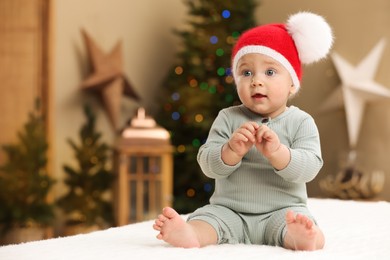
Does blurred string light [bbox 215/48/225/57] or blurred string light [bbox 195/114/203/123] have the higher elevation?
blurred string light [bbox 215/48/225/57]

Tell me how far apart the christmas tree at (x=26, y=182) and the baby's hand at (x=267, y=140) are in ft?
7.58

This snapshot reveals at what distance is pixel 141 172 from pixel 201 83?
2.46ft

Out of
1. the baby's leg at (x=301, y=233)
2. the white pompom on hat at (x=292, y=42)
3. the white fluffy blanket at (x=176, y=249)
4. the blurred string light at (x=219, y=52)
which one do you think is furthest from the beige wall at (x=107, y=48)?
the baby's leg at (x=301, y=233)

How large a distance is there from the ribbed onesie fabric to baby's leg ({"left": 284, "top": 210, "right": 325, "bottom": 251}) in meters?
0.09

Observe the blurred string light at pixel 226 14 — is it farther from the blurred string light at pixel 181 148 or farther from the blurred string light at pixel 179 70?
the blurred string light at pixel 181 148

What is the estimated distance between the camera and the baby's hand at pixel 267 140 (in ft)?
4.50

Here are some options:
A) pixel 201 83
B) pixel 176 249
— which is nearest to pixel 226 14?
pixel 201 83

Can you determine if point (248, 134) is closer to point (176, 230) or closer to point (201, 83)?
point (176, 230)

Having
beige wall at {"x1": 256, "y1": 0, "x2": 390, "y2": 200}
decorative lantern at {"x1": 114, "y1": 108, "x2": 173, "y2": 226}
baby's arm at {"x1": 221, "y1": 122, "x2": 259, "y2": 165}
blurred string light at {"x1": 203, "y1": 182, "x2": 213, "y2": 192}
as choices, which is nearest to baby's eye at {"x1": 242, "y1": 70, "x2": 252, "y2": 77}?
baby's arm at {"x1": 221, "y1": 122, "x2": 259, "y2": 165}

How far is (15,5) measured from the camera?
3.74 meters

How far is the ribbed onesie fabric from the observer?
1.46 m

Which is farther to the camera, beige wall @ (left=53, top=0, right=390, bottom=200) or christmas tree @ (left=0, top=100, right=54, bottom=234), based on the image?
beige wall @ (left=53, top=0, right=390, bottom=200)

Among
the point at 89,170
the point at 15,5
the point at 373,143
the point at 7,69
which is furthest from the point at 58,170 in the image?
the point at 373,143

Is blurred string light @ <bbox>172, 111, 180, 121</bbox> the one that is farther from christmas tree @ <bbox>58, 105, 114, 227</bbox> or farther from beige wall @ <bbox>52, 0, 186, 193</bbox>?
christmas tree @ <bbox>58, 105, 114, 227</bbox>
